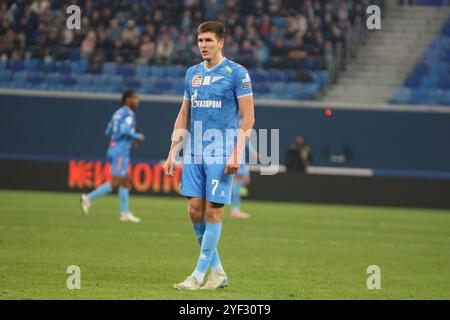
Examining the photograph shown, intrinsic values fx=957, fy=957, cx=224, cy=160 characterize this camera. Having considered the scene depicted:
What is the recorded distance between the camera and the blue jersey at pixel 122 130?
17.5m

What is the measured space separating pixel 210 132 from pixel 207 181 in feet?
1.50

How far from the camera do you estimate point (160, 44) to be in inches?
1107

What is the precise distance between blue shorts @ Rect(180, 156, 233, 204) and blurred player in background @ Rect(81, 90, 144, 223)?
320 inches

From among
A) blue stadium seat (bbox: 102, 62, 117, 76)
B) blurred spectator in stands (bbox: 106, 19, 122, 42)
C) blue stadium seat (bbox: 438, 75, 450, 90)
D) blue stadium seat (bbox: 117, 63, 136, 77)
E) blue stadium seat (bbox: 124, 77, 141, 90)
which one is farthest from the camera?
blurred spectator in stands (bbox: 106, 19, 122, 42)

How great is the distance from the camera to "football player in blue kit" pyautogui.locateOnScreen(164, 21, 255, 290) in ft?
29.0

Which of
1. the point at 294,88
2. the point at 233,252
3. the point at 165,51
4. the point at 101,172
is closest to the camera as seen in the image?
the point at 233,252

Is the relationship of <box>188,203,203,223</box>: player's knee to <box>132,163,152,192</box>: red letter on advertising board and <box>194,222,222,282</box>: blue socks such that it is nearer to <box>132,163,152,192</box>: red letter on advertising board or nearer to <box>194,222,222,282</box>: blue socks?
<box>194,222,222,282</box>: blue socks

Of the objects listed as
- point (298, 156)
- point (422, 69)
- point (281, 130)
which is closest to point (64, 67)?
point (281, 130)

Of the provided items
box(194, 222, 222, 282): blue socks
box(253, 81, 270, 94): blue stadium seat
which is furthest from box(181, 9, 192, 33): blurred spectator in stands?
box(194, 222, 222, 282): blue socks

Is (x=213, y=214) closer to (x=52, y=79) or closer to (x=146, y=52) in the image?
(x=146, y=52)

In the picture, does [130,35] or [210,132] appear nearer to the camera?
[210,132]

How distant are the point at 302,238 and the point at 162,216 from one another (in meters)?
4.06
